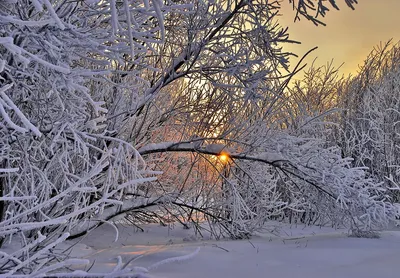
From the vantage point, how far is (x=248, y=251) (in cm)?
564

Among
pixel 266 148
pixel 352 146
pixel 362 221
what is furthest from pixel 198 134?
pixel 352 146

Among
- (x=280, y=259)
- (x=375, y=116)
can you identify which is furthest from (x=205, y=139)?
(x=375, y=116)

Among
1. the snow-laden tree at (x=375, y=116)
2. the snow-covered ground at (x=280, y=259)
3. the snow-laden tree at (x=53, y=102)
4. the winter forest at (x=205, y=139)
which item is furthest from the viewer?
the snow-laden tree at (x=375, y=116)

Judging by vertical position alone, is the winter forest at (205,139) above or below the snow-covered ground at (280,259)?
above

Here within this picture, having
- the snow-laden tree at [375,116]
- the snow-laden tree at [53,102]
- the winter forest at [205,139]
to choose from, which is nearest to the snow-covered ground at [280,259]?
the winter forest at [205,139]

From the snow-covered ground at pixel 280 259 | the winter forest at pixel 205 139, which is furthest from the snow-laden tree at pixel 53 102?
the snow-covered ground at pixel 280 259

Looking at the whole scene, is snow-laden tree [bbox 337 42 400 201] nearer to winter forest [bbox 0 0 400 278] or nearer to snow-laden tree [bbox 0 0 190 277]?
winter forest [bbox 0 0 400 278]

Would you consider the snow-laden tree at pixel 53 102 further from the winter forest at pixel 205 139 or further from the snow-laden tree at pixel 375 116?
the snow-laden tree at pixel 375 116

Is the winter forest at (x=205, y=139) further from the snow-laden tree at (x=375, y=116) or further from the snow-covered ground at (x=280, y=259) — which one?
the snow-laden tree at (x=375, y=116)

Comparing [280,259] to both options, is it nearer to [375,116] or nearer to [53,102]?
[53,102]

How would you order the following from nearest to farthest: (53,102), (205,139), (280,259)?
(53,102) < (280,259) < (205,139)

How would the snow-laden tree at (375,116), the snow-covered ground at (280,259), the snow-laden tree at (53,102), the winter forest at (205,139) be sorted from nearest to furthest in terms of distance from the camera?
the snow-laden tree at (53,102) → the snow-covered ground at (280,259) → the winter forest at (205,139) → the snow-laden tree at (375,116)

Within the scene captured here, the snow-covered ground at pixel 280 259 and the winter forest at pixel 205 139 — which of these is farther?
the winter forest at pixel 205 139

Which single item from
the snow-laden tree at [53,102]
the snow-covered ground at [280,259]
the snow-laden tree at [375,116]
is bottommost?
the snow-covered ground at [280,259]
